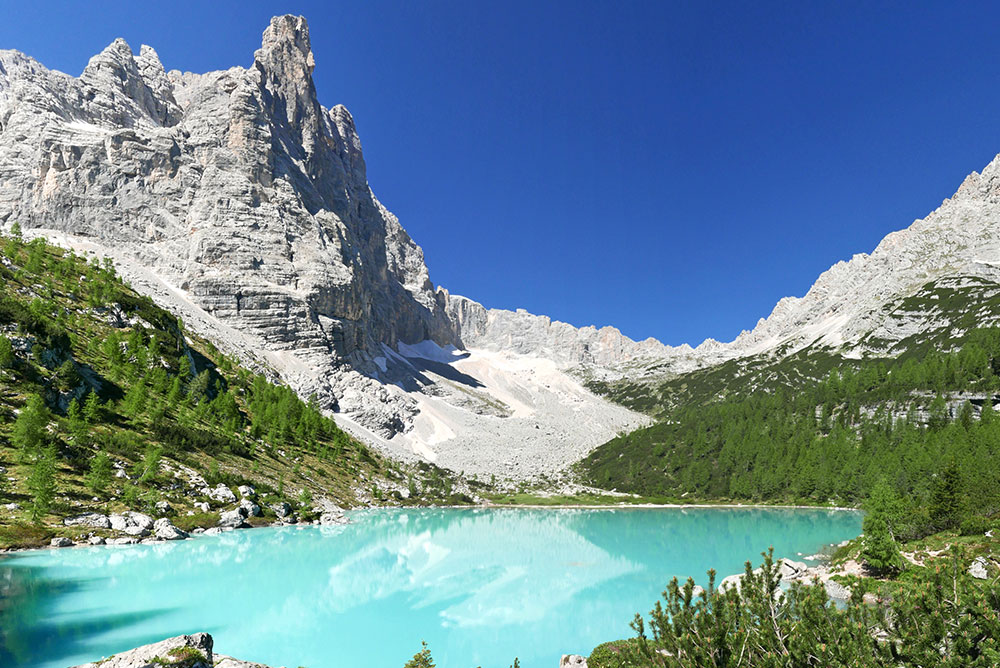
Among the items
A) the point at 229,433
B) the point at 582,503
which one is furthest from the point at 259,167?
the point at 582,503

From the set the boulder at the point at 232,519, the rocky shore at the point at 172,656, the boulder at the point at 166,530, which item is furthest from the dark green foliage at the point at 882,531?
the boulder at the point at 232,519

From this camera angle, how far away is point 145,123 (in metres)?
152

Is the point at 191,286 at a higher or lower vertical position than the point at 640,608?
higher

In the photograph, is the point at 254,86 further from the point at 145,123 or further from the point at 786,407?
A: the point at 786,407

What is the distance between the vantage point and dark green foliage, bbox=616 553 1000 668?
5.92 metres

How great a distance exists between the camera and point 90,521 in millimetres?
32812

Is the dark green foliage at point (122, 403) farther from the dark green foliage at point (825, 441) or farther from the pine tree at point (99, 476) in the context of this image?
the dark green foliage at point (825, 441)

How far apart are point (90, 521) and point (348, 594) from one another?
21180mm

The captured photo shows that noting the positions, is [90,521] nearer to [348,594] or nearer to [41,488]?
[41,488]

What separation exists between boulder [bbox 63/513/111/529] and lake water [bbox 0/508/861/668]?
4146 mm

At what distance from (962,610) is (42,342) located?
226ft

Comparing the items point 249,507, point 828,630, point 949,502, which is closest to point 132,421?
point 249,507

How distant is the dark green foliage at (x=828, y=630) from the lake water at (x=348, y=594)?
13440 mm

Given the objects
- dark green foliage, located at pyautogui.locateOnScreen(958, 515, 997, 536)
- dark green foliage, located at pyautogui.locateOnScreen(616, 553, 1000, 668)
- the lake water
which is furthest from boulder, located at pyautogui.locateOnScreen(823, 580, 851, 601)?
dark green foliage, located at pyautogui.locateOnScreen(616, 553, 1000, 668)
